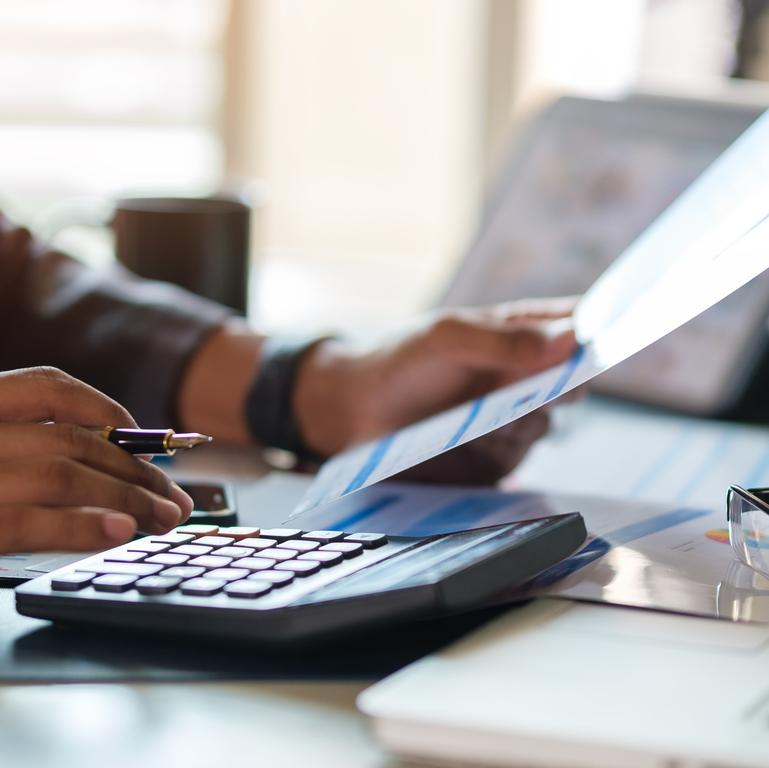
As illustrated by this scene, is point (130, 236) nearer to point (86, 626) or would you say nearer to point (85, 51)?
point (86, 626)

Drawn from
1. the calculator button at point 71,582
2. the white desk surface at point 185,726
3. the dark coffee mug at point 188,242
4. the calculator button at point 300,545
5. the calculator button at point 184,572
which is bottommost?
the white desk surface at point 185,726

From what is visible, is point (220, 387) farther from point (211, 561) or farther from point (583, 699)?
point (583, 699)

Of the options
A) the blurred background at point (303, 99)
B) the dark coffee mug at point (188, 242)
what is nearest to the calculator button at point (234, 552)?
the dark coffee mug at point (188, 242)

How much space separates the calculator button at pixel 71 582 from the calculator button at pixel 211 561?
0.12ft

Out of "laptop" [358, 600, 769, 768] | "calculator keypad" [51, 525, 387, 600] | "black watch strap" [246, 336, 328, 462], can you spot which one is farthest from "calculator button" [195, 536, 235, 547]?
"black watch strap" [246, 336, 328, 462]

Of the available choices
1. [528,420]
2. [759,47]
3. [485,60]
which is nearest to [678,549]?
[528,420]

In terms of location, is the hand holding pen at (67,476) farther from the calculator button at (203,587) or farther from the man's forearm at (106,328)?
the man's forearm at (106,328)

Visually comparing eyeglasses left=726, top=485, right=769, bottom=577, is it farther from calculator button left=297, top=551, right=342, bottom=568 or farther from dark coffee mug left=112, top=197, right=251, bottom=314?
dark coffee mug left=112, top=197, right=251, bottom=314

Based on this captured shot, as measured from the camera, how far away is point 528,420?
0.73 meters

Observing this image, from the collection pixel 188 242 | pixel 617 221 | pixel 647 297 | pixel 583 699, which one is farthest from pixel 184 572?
pixel 617 221

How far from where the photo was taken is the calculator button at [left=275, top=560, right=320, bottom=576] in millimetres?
408

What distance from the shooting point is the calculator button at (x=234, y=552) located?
435 millimetres

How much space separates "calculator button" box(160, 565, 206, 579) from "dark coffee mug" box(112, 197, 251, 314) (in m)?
0.53

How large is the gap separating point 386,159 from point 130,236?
197 centimetres
